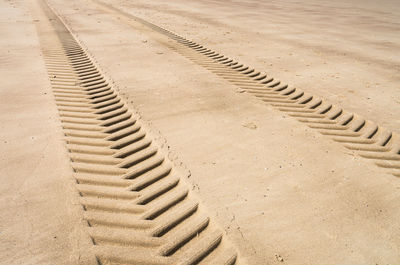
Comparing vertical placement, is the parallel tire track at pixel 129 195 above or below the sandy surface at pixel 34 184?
above

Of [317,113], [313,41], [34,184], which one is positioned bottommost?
[34,184]

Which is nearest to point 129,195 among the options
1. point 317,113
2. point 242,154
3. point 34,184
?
point 34,184

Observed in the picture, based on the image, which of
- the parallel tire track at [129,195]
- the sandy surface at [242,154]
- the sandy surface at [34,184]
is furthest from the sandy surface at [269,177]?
the sandy surface at [34,184]

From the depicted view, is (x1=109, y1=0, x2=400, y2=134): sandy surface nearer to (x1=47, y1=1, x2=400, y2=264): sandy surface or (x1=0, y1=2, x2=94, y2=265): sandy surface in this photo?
(x1=47, y1=1, x2=400, y2=264): sandy surface

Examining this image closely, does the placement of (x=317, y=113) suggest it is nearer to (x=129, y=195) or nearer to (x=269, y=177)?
(x=269, y=177)

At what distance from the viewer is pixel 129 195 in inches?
97.0

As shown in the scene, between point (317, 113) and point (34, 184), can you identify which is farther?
point (317, 113)

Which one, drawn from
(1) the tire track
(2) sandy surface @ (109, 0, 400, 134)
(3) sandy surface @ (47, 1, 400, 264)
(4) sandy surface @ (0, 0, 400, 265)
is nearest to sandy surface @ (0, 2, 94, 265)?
(4) sandy surface @ (0, 0, 400, 265)

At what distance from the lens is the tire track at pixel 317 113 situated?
3.17 m

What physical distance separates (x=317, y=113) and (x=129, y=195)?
265cm

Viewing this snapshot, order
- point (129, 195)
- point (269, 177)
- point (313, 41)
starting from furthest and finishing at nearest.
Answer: point (313, 41)
point (269, 177)
point (129, 195)

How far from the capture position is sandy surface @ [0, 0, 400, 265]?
2.06 metres

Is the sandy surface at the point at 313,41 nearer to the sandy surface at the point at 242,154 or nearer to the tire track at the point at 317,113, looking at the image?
the sandy surface at the point at 242,154

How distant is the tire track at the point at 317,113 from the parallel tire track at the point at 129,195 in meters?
1.82
